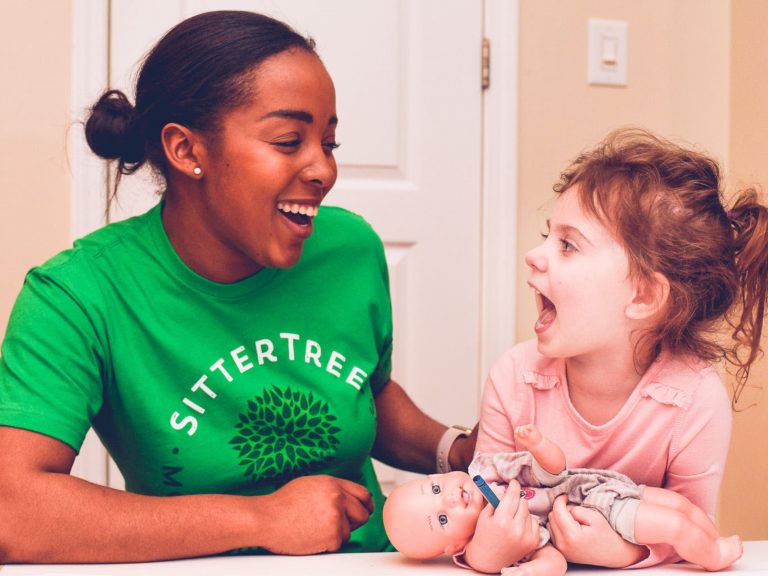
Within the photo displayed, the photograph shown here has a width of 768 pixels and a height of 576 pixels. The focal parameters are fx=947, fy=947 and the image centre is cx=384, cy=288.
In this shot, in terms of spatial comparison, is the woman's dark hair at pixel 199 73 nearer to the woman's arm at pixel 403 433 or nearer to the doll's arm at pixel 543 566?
the woman's arm at pixel 403 433

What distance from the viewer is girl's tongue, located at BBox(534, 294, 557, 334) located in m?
1.23

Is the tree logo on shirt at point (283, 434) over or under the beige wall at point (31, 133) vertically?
under

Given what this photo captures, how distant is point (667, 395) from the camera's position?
3.90 feet

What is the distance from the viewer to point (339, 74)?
229cm

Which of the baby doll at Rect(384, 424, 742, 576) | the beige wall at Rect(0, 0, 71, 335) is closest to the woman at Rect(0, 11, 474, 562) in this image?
the baby doll at Rect(384, 424, 742, 576)

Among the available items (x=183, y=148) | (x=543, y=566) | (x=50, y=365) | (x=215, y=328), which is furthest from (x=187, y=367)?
(x=543, y=566)

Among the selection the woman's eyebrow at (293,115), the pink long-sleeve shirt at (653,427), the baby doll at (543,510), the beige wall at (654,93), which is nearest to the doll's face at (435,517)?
the baby doll at (543,510)

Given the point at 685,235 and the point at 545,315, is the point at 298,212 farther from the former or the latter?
the point at 685,235

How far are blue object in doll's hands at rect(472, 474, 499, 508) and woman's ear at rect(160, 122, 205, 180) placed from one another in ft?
1.84

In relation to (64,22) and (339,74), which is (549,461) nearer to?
(339,74)

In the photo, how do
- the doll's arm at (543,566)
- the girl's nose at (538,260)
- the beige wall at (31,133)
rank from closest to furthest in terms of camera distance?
the doll's arm at (543,566)
the girl's nose at (538,260)
the beige wall at (31,133)

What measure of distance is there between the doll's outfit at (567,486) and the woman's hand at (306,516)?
17 centimetres

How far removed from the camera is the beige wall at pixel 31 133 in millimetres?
2100

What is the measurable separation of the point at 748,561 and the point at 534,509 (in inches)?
10.1
